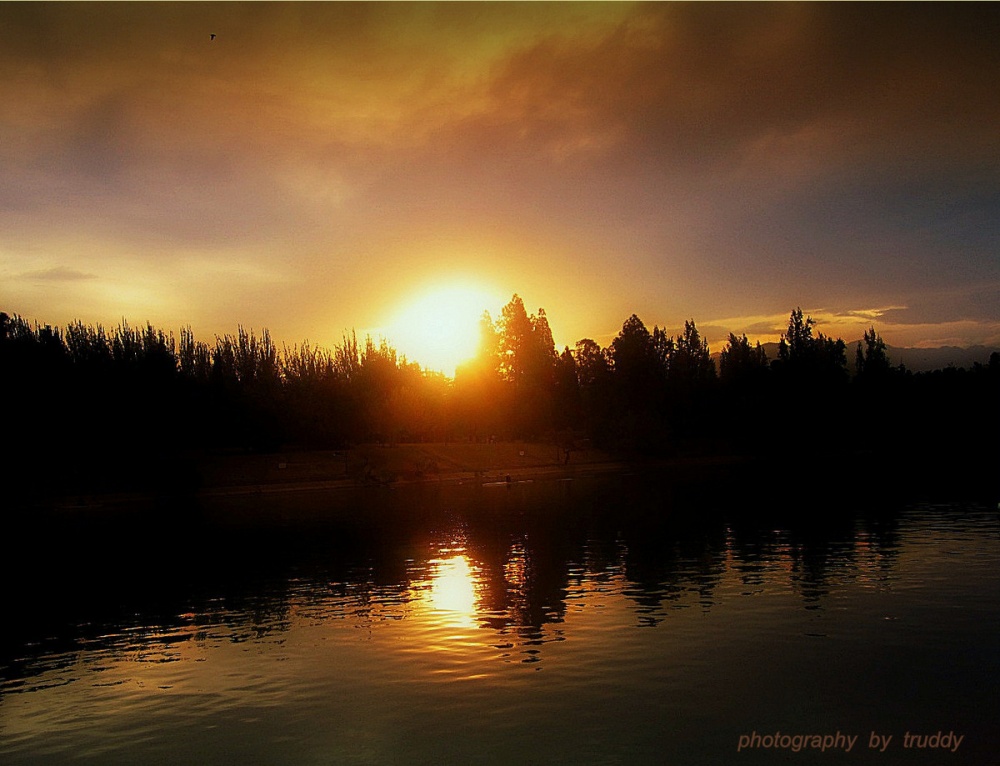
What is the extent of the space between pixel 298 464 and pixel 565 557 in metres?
74.4

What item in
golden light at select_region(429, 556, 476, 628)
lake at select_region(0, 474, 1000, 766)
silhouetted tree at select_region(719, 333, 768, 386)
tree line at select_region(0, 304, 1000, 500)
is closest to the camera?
lake at select_region(0, 474, 1000, 766)

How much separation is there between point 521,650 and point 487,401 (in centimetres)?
12762

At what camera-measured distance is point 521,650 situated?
23.1m

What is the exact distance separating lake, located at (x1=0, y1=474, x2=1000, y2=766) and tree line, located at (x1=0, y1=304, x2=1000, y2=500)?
53.6 metres

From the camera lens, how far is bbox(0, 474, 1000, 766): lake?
54.6ft

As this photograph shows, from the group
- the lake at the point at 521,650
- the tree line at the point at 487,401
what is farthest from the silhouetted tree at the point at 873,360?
the lake at the point at 521,650

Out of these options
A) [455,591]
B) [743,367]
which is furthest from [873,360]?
[455,591]

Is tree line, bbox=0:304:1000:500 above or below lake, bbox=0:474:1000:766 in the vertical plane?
above

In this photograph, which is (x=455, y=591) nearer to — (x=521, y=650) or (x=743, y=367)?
(x=521, y=650)

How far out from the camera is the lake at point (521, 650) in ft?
54.6

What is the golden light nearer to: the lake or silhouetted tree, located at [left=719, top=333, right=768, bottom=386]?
the lake

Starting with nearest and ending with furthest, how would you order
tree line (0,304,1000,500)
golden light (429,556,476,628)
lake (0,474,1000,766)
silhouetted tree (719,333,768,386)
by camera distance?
lake (0,474,1000,766) → golden light (429,556,476,628) → tree line (0,304,1000,500) → silhouetted tree (719,333,768,386)

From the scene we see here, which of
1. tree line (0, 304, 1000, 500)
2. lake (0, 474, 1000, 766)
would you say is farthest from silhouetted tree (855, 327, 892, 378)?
lake (0, 474, 1000, 766)

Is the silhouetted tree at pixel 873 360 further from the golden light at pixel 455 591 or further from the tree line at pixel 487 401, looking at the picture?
the golden light at pixel 455 591
